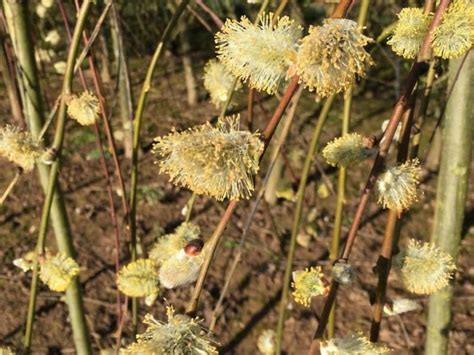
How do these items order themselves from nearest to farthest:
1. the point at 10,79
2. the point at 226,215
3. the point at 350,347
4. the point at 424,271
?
the point at 226,215 → the point at 350,347 → the point at 424,271 → the point at 10,79

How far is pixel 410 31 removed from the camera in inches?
26.3

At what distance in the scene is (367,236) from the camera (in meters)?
2.44

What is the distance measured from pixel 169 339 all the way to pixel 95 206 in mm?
2111

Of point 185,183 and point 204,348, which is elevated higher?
point 185,183

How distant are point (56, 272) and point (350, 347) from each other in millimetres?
473

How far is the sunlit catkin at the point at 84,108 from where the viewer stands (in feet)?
2.70

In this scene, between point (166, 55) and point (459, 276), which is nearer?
point (459, 276)

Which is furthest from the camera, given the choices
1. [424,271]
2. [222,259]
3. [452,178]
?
[222,259]

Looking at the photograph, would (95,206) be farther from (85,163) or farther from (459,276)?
(459,276)

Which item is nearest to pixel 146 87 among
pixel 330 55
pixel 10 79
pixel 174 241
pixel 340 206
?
pixel 174 241

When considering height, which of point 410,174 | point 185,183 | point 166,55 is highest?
point 166,55

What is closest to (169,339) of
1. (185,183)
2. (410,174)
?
(185,183)

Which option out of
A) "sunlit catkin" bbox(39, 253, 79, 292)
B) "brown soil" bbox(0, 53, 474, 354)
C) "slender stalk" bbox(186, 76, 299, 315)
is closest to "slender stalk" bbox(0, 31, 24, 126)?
"brown soil" bbox(0, 53, 474, 354)

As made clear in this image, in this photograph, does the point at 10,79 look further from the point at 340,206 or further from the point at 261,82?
the point at 261,82
